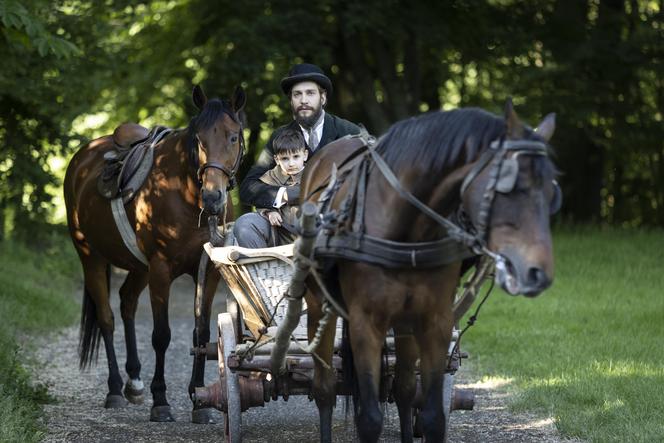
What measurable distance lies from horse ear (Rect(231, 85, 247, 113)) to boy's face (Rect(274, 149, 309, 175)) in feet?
2.51

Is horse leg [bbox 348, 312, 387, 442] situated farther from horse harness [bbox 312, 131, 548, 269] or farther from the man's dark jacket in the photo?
the man's dark jacket

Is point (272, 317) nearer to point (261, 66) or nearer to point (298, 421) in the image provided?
point (298, 421)

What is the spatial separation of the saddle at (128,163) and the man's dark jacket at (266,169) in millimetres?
1274

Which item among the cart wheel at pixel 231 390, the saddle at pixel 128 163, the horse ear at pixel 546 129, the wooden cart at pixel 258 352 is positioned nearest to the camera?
the horse ear at pixel 546 129

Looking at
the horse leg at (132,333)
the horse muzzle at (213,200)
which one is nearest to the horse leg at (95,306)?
the horse leg at (132,333)

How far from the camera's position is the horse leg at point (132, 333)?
27.7ft

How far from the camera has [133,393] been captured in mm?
8438

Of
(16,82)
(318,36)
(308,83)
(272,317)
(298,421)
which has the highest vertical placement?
(318,36)

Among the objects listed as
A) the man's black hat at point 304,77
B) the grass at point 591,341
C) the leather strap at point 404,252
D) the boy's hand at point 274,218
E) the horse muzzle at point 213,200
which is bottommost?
the grass at point 591,341

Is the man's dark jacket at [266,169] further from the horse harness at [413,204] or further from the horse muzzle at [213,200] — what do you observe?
the horse harness at [413,204]

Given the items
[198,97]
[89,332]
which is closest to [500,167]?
[198,97]

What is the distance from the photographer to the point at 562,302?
1191cm

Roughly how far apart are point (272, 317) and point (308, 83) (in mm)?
1455

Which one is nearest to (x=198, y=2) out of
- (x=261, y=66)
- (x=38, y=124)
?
(x=261, y=66)
